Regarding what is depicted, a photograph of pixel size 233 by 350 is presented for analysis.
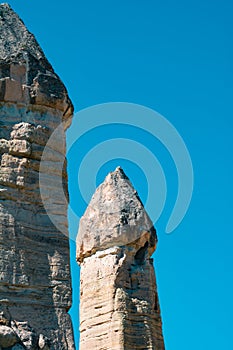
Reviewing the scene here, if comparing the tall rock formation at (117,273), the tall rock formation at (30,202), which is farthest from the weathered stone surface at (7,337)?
the tall rock formation at (117,273)

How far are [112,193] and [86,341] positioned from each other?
2.48 m

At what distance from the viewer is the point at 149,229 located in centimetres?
1341

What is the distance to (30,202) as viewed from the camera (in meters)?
6.38

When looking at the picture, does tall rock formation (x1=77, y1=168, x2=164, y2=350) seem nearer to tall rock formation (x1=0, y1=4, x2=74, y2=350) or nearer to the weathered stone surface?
tall rock formation (x1=0, y1=4, x2=74, y2=350)

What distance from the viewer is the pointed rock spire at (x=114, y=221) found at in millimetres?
13148

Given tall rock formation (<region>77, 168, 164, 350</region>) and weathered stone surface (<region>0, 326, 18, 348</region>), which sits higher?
tall rock formation (<region>77, 168, 164, 350</region>)

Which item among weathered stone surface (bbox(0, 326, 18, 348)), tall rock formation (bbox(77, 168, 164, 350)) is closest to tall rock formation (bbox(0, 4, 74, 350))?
weathered stone surface (bbox(0, 326, 18, 348))

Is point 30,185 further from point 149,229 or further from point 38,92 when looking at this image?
point 149,229

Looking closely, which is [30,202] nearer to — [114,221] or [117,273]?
[117,273]

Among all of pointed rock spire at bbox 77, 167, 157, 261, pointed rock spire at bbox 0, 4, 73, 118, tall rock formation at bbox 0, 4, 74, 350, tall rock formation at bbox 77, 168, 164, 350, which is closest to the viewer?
tall rock formation at bbox 0, 4, 74, 350

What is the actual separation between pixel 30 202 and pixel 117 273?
6.70m

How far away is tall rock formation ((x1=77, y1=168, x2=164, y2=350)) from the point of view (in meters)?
12.6

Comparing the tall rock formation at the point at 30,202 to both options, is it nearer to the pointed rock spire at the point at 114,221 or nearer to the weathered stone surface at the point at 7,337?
the weathered stone surface at the point at 7,337

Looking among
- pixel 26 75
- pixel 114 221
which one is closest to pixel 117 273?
pixel 114 221
